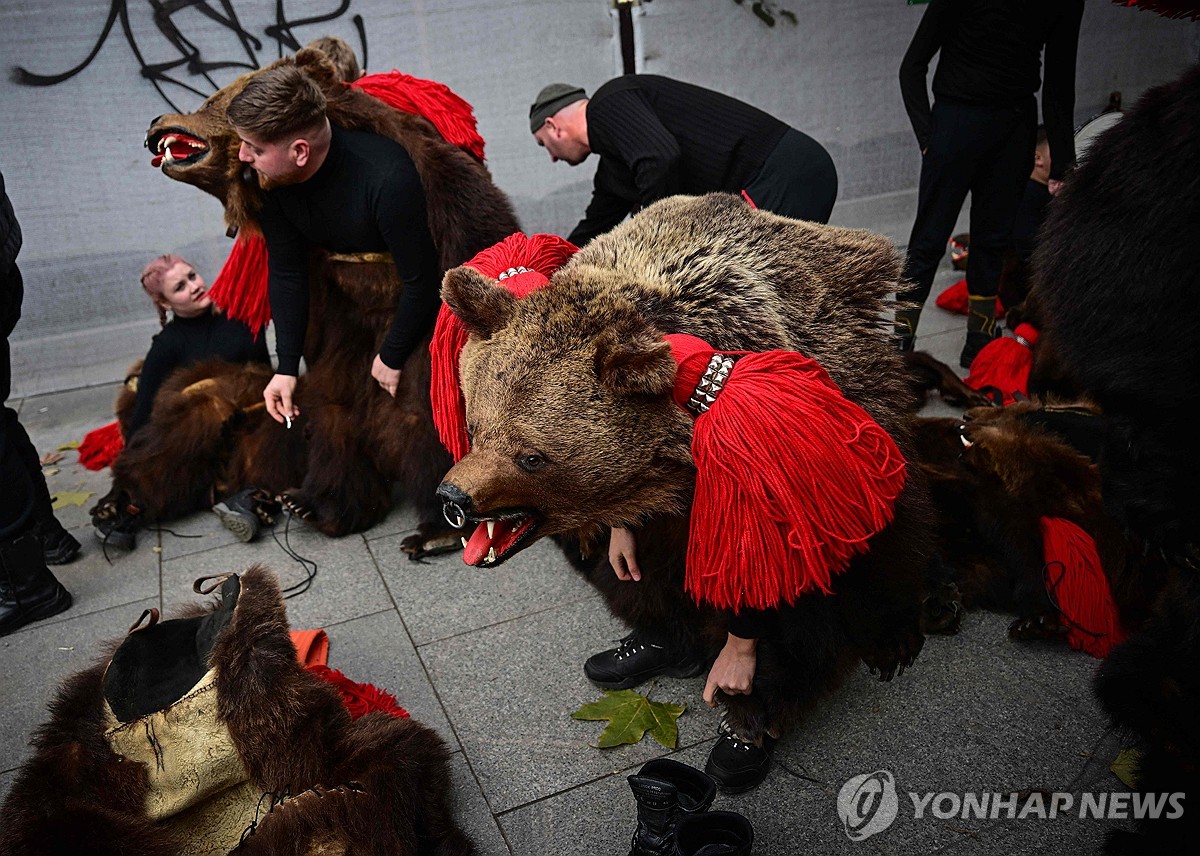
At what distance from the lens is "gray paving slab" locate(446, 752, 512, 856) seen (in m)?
2.32

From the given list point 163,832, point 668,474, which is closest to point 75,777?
point 163,832

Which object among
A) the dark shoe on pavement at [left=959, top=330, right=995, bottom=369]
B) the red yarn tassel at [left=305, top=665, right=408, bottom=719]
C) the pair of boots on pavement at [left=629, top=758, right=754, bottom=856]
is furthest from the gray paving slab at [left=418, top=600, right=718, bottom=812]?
the dark shoe on pavement at [left=959, top=330, right=995, bottom=369]

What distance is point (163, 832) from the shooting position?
2064 millimetres

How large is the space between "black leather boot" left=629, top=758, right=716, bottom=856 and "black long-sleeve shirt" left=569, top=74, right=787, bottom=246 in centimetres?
189

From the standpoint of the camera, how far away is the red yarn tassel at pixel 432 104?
3.58 metres

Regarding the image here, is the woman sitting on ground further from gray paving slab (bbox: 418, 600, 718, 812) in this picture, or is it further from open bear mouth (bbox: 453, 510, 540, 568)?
open bear mouth (bbox: 453, 510, 540, 568)

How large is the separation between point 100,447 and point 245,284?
1.85 m

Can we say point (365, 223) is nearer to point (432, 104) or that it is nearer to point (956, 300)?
point (432, 104)

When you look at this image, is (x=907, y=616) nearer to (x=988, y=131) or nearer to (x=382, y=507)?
(x=382, y=507)

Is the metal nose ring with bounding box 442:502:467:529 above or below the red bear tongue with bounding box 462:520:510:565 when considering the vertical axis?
above

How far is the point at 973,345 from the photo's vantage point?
5027 millimetres

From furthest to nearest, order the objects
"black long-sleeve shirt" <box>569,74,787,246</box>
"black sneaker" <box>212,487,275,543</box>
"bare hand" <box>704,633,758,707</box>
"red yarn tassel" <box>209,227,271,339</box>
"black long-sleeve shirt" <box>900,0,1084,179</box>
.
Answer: "black long-sleeve shirt" <box>900,0,1084,179</box>
"black sneaker" <box>212,487,275,543</box>
"red yarn tassel" <box>209,227,271,339</box>
"black long-sleeve shirt" <box>569,74,787,246</box>
"bare hand" <box>704,633,758,707</box>

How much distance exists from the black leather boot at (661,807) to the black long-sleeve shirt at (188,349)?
315 centimetres

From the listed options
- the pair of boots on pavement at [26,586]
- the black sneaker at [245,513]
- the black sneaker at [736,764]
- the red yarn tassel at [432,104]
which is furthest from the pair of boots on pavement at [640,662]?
the pair of boots on pavement at [26,586]
